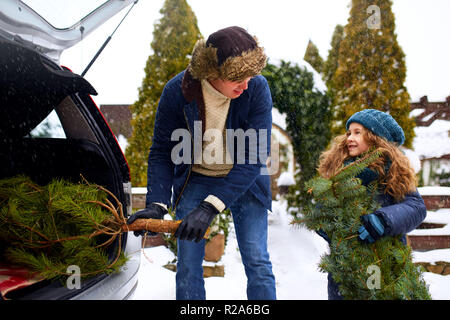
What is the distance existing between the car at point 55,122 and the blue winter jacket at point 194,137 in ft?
0.96

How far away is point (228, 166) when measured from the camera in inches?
72.9

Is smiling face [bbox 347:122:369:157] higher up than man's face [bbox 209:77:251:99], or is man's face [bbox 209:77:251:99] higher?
man's face [bbox 209:77:251:99]

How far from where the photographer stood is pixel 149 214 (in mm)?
1584

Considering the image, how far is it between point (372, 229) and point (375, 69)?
13.2 feet

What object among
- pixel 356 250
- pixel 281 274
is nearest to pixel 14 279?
pixel 356 250

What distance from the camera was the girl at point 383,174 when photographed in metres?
1.46

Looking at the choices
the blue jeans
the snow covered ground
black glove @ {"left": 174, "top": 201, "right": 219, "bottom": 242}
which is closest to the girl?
the blue jeans

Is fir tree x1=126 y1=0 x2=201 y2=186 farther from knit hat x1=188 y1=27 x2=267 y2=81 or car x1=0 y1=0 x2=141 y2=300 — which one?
knit hat x1=188 y1=27 x2=267 y2=81

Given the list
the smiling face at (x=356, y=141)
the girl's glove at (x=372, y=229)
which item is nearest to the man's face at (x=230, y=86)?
the smiling face at (x=356, y=141)

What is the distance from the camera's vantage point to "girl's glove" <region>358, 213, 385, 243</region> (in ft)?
4.72

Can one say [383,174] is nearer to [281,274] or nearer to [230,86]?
[230,86]

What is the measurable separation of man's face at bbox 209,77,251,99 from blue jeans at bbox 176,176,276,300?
547 mm
